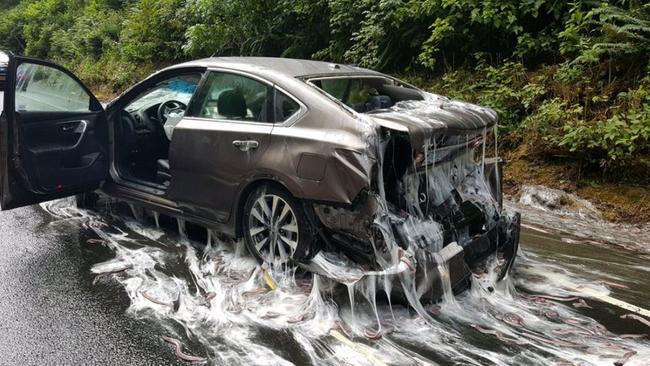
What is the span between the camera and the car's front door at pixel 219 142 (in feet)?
13.8

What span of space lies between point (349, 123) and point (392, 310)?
4.30 ft

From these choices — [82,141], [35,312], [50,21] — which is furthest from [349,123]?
[50,21]

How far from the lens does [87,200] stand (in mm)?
6027

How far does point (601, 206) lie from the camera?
629cm

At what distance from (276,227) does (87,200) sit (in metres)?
2.93

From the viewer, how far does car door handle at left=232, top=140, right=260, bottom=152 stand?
4.14 meters

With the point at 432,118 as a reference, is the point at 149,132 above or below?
below

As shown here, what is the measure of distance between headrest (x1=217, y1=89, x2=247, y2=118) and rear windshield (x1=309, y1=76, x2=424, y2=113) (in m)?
0.59

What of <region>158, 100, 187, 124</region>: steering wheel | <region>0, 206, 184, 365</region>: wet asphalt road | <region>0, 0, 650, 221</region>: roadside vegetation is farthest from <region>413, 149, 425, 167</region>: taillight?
<region>0, 0, 650, 221</region>: roadside vegetation

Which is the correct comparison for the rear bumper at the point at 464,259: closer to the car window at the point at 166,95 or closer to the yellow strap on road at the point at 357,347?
the yellow strap on road at the point at 357,347

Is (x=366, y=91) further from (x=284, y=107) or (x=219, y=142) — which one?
(x=219, y=142)

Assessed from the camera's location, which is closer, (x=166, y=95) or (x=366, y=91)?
(x=366, y=91)

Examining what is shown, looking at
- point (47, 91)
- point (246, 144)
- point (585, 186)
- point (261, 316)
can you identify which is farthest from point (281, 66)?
point (585, 186)

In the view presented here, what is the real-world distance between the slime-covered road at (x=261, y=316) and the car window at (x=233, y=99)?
1202mm
